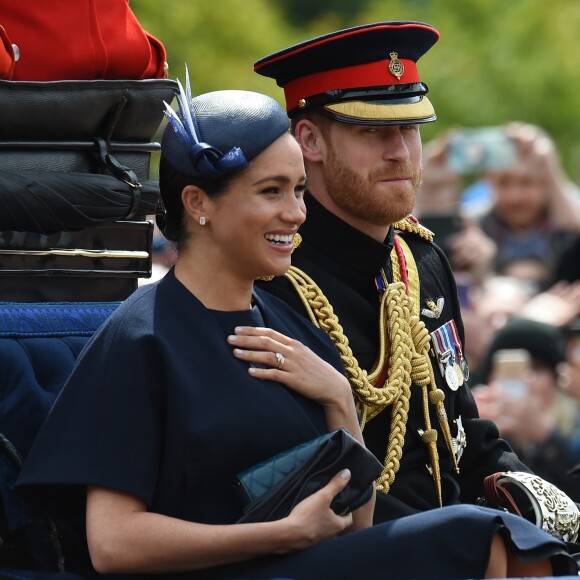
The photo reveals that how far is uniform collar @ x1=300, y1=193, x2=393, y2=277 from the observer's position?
3.85 meters

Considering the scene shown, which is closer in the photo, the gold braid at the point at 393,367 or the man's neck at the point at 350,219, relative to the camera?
the gold braid at the point at 393,367

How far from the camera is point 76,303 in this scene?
142 inches

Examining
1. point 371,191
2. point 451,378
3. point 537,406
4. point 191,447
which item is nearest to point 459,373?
point 451,378

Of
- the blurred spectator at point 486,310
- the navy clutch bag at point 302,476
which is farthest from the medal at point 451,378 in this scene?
the blurred spectator at point 486,310

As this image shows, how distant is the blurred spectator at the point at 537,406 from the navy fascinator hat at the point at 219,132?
3.45 metres

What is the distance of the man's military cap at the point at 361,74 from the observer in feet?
12.5

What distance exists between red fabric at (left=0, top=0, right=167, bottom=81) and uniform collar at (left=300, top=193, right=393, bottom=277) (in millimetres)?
583

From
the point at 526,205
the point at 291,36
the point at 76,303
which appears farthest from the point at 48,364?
the point at 291,36

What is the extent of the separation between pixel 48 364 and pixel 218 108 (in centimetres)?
69

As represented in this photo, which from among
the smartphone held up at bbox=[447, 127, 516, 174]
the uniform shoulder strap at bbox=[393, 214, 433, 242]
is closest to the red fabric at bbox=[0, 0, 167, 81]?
the uniform shoulder strap at bbox=[393, 214, 433, 242]

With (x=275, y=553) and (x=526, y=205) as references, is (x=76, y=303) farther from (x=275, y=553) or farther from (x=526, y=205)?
(x=526, y=205)

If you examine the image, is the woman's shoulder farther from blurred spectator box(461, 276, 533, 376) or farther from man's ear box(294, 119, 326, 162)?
blurred spectator box(461, 276, 533, 376)

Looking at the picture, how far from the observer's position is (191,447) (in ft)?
9.73

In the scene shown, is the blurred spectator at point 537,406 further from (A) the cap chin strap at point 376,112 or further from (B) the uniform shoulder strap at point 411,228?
(A) the cap chin strap at point 376,112
